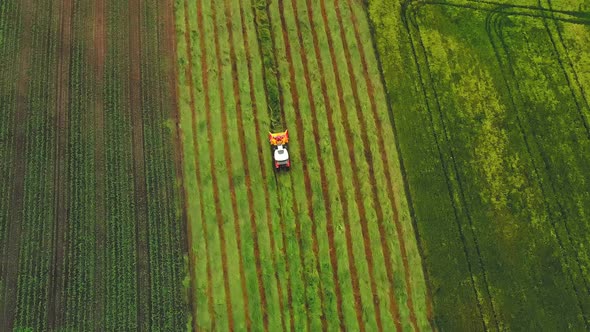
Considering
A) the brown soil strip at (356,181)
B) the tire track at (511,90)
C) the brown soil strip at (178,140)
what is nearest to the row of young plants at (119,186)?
the brown soil strip at (178,140)

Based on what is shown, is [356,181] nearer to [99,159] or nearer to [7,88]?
[99,159]

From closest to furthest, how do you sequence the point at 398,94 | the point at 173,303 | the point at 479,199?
1. the point at 173,303
2. the point at 479,199
3. the point at 398,94

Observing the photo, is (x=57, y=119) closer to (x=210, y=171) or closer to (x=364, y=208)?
(x=210, y=171)

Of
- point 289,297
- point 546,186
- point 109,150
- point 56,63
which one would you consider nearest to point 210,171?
point 109,150

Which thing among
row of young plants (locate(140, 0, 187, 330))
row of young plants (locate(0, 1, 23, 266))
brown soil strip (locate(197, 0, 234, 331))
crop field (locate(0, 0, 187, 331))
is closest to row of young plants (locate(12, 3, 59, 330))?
crop field (locate(0, 0, 187, 331))

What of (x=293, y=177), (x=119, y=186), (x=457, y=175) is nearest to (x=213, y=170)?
(x=293, y=177)

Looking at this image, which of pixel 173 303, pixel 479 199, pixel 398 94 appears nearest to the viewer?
pixel 173 303

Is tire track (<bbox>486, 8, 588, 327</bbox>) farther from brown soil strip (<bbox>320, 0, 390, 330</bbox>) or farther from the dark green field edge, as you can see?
brown soil strip (<bbox>320, 0, 390, 330</bbox>)
